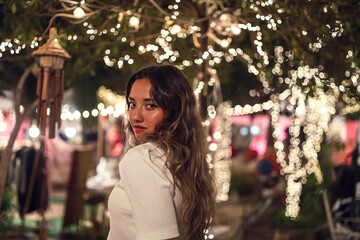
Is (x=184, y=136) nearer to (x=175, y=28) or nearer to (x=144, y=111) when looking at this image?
(x=144, y=111)

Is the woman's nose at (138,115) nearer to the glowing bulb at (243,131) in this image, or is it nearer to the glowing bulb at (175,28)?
the glowing bulb at (175,28)

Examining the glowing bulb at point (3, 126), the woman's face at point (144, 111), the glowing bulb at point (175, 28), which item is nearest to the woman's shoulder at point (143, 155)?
the woman's face at point (144, 111)

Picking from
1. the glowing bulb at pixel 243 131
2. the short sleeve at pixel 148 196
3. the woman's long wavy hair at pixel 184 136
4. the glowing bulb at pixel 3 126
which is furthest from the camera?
the glowing bulb at pixel 243 131

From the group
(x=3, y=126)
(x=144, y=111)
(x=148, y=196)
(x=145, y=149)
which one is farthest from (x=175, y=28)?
(x=3, y=126)

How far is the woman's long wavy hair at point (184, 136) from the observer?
5.84 feet

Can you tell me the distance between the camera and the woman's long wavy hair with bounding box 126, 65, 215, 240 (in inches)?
70.1

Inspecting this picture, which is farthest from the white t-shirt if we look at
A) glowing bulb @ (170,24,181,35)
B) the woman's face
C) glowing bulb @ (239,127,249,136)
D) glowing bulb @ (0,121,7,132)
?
glowing bulb @ (239,127,249,136)

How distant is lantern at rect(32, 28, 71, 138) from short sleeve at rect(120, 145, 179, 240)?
1.11 meters

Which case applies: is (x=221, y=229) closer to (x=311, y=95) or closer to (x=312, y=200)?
(x=312, y=200)

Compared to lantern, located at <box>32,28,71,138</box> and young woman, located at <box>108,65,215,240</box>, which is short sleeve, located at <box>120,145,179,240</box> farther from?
lantern, located at <box>32,28,71,138</box>

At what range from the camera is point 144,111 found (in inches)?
72.8

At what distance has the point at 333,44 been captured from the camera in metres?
3.39

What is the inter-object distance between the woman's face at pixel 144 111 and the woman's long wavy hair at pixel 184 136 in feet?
0.07

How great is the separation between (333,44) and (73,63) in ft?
8.09
